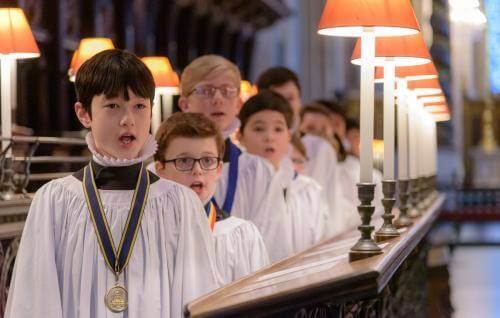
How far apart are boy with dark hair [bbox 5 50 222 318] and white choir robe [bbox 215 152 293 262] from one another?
2.08 meters

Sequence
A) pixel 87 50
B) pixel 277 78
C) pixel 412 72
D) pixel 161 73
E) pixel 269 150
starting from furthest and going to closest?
1. pixel 161 73
2. pixel 277 78
3. pixel 87 50
4. pixel 412 72
5. pixel 269 150

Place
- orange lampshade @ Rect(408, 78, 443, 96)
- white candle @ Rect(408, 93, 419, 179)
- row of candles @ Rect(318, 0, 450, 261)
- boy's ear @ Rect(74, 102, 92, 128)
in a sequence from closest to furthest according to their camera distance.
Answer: boy's ear @ Rect(74, 102, 92, 128) < row of candles @ Rect(318, 0, 450, 261) < orange lampshade @ Rect(408, 78, 443, 96) < white candle @ Rect(408, 93, 419, 179)

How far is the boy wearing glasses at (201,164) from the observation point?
168 inches

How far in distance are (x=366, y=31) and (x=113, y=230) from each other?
1.51m

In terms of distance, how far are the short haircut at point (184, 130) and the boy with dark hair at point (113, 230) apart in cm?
80

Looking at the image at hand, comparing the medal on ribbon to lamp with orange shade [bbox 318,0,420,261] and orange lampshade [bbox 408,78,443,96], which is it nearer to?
lamp with orange shade [bbox 318,0,420,261]

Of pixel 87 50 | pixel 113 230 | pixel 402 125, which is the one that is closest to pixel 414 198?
pixel 402 125

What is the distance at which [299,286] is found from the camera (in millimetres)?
3107

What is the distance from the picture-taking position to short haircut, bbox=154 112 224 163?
4.29m

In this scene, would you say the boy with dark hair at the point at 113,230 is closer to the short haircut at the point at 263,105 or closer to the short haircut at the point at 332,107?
the short haircut at the point at 263,105

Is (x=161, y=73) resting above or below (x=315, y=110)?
above

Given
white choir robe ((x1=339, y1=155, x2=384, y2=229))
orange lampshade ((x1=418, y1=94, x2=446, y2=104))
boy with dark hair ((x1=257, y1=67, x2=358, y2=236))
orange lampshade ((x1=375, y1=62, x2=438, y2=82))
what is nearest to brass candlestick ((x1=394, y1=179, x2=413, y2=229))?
orange lampshade ((x1=375, y1=62, x2=438, y2=82))

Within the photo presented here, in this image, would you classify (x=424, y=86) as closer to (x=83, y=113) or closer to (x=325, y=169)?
(x=325, y=169)

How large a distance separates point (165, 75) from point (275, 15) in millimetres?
12709
